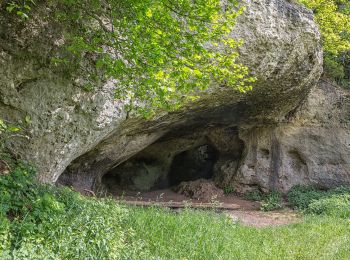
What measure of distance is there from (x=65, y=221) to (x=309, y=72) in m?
9.78

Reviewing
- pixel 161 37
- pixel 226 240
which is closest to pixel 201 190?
pixel 226 240

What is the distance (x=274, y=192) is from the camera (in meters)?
14.4

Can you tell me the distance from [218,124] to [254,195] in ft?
10.4

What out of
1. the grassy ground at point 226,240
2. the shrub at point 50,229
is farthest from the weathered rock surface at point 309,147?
the shrub at point 50,229

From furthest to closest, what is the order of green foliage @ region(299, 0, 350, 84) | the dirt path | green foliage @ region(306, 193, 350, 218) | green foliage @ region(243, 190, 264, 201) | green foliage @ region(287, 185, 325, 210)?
1. green foliage @ region(243, 190, 264, 201)
2. green foliage @ region(299, 0, 350, 84)
3. green foliage @ region(287, 185, 325, 210)
4. green foliage @ region(306, 193, 350, 218)
5. the dirt path

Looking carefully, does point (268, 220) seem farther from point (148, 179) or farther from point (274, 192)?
point (148, 179)

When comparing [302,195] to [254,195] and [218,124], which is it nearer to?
[254,195]

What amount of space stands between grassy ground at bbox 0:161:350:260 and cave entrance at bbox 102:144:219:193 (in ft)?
32.5

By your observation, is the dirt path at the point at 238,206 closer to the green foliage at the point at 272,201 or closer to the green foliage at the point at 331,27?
the green foliage at the point at 272,201

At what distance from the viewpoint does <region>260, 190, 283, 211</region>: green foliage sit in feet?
42.1

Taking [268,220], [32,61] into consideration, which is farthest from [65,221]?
[268,220]

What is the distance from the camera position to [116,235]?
454 centimetres

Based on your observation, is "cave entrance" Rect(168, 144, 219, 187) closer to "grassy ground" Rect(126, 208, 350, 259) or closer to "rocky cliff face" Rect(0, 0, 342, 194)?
"rocky cliff face" Rect(0, 0, 342, 194)

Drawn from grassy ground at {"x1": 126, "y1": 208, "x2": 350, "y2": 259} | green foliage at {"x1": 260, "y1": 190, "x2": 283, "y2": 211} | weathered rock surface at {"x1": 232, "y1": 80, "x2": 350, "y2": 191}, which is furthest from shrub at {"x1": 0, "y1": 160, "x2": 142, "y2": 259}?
weathered rock surface at {"x1": 232, "y1": 80, "x2": 350, "y2": 191}
